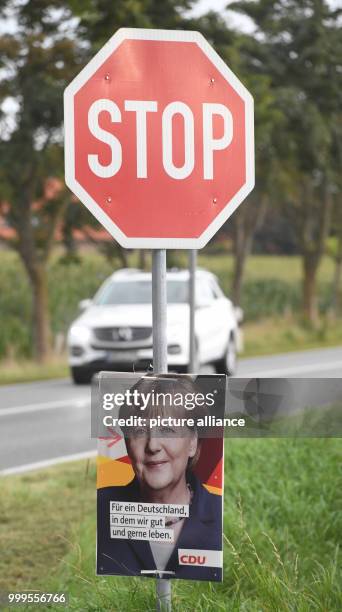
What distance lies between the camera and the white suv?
15656 millimetres

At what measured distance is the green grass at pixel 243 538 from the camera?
4.02 metres

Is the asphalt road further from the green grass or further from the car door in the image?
the green grass

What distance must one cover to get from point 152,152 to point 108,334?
12.9 metres

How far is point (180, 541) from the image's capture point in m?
3.41

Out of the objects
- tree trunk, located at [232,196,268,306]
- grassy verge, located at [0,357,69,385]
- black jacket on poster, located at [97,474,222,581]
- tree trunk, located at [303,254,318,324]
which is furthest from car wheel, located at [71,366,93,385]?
tree trunk, located at [303,254,318,324]

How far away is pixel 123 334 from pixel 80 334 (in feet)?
2.50

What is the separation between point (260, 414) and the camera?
140 inches

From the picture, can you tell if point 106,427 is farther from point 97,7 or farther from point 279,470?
point 97,7

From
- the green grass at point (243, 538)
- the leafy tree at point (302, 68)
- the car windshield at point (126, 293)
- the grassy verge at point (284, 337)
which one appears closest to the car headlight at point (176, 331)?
the car windshield at point (126, 293)

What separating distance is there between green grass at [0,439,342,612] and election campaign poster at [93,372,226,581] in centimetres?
45

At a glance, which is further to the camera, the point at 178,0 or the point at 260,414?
the point at 178,0

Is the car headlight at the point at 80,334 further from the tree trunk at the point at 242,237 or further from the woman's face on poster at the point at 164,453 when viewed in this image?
the tree trunk at the point at 242,237

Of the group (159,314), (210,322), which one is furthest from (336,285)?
(159,314)

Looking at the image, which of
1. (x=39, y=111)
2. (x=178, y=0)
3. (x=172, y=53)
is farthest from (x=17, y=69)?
(x=172, y=53)
